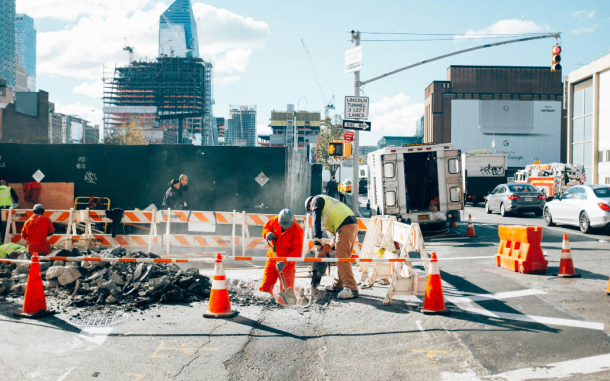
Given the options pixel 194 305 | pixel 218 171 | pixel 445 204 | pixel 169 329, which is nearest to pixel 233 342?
pixel 169 329

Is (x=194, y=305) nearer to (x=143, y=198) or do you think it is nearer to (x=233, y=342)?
(x=233, y=342)

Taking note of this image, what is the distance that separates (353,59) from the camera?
60.7 ft

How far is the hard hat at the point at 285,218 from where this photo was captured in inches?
290

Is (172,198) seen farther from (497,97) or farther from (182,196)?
(497,97)

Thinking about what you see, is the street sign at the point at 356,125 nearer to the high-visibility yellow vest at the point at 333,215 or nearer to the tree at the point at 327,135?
the high-visibility yellow vest at the point at 333,215

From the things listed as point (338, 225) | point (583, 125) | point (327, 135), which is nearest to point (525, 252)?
point (338, 225)

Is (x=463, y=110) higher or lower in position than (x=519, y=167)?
higher

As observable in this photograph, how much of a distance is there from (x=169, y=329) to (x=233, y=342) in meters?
1.03

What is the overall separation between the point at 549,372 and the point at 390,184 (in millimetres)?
11258

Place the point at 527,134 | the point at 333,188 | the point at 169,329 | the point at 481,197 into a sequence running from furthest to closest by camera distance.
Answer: the point at 527,134 → the point at 481,197 → the point at 333,188 → the point at 169,329

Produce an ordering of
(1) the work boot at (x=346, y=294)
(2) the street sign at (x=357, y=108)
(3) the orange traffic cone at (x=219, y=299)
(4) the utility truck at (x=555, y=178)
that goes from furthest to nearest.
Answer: (4) the utility truck at (x=555, y=178), (2) the street sign at (x=357, y=108), (1) the work boot at (x=346, y=294), (3) the orange traffic cone at (x=219, y=299)

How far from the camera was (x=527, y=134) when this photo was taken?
310ft

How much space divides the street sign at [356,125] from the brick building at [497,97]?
79742 mm

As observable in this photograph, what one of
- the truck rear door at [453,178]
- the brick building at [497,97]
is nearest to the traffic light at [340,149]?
the truck rear door at [453,178]
